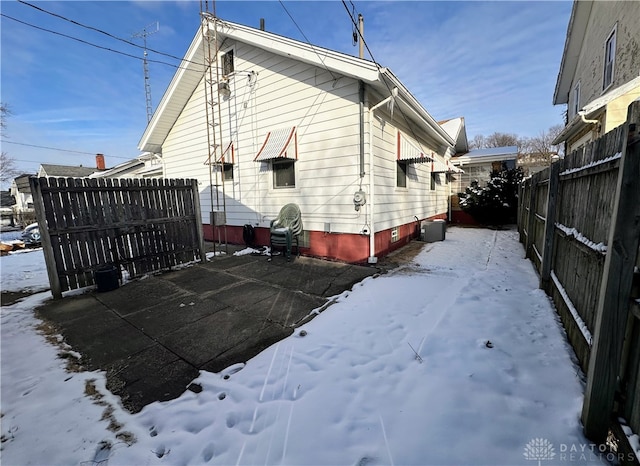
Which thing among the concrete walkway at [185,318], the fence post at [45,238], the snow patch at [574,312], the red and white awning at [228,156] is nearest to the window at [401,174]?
the concrete walkway at [185,318]

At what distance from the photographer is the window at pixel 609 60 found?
7742 millimetres

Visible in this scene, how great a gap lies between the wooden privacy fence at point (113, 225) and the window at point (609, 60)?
12.5 meters

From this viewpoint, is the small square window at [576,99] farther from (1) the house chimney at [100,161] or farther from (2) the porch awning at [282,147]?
(1) the house chimney at [100,161]

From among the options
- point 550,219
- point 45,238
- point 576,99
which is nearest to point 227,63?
point 45,238

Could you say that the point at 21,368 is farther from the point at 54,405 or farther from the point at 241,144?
the point at 241,144

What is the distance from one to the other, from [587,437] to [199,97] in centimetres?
1092

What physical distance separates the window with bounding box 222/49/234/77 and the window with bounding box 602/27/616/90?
11.2 metres

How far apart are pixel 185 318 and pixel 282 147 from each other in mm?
4429

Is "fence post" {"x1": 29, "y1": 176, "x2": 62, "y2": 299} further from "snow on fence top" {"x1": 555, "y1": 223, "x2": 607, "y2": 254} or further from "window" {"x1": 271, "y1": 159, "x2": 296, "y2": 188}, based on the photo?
"snow on fence top" {"x1": 555, "y1": 223, "x2": 607, "y2": 254}

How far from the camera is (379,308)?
372 cm

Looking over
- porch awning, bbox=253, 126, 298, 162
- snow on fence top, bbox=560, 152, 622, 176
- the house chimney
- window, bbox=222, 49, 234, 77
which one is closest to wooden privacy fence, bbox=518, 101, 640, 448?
snow on fence top, bbox=560, 152, 622, 176

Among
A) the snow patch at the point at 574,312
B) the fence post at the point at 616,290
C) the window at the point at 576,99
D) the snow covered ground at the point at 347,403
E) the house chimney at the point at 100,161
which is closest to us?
the fence post at the point at 616,290

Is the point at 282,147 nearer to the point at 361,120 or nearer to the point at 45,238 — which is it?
the point at 361,120

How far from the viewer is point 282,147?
6.47m
